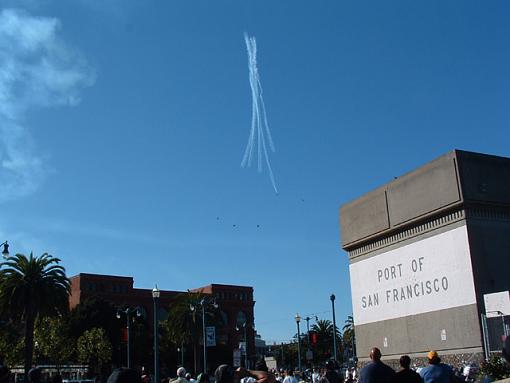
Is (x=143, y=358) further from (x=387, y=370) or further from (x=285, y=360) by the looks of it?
(x=387, y=370)

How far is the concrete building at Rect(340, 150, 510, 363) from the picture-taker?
91.4ft

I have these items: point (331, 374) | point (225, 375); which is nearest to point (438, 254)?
point (331, 374)

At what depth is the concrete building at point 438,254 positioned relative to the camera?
2786 centimetres

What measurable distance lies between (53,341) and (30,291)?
23.7 meters

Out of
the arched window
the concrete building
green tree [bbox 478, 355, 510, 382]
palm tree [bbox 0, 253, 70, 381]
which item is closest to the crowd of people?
green tree [bbox 478, 355, 510, 382]

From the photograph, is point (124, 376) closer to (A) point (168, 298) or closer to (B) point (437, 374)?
(B) point (437, 374)

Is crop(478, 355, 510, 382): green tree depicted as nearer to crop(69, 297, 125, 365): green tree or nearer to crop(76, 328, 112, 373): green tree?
crop(76, 328, 112, 373): green tree

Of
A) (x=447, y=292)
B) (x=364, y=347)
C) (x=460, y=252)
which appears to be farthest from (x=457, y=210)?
(x=364, y=347)

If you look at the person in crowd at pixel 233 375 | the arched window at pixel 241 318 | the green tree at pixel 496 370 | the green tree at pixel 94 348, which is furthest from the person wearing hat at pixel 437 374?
the arched window at pixel 241 318

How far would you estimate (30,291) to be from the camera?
5038cm

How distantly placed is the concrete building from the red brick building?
54.9 meters

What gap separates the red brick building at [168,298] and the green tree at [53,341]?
14.3m

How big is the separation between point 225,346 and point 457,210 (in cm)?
7681

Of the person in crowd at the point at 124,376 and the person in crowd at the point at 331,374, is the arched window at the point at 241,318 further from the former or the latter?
the person in crowd at the point at 124,376
